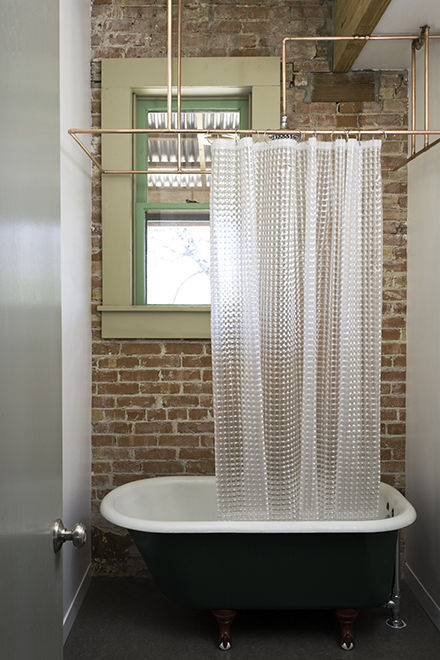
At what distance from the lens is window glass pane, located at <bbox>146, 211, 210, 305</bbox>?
2.85m

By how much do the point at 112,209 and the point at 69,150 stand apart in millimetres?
434

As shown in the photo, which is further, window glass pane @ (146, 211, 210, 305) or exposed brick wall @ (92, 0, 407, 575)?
window glass pane @ (146, 211, 210, 305)

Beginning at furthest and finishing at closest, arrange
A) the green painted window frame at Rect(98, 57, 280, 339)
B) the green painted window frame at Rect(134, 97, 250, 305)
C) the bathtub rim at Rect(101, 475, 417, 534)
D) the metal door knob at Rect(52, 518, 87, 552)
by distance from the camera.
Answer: the green painted window frame at Rect(134, 97, 250, 305) → the green painted window frame at Rect(98, 57, 280, 339) → the bathtub rim at Rect(101, 475, 417, 534) → the metal door knob at Rect(52, 518, 87, 552)

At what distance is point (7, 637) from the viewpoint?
698 mm

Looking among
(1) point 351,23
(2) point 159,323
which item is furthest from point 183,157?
(1) point 351,23

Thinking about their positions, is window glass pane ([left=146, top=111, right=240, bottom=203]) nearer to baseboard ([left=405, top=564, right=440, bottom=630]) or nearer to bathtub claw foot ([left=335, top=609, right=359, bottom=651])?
bathtub claw foot ([left=335, top=609, right=359, bottom=651])

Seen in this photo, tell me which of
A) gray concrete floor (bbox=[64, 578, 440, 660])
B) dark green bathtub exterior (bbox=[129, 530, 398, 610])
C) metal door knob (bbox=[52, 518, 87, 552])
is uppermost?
metal door knob (bbox=[52, 518, 87, 552])

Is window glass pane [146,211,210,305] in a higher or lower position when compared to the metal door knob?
higher

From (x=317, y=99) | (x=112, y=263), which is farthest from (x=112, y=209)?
(x=317, y=99)

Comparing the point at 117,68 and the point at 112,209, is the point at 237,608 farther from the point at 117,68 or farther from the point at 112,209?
the point at 117,68

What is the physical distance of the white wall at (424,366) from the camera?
7.76ft

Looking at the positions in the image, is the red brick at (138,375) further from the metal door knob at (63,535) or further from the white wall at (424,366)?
the metal door knob at (63,535)

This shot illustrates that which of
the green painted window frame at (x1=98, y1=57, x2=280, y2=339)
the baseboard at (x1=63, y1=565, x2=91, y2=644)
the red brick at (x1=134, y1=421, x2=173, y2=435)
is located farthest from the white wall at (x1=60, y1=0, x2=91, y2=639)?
the red brick at (x1=134, y1=421, x2=173, y2=435)

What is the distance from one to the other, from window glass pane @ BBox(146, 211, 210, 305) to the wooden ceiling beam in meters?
1.02
